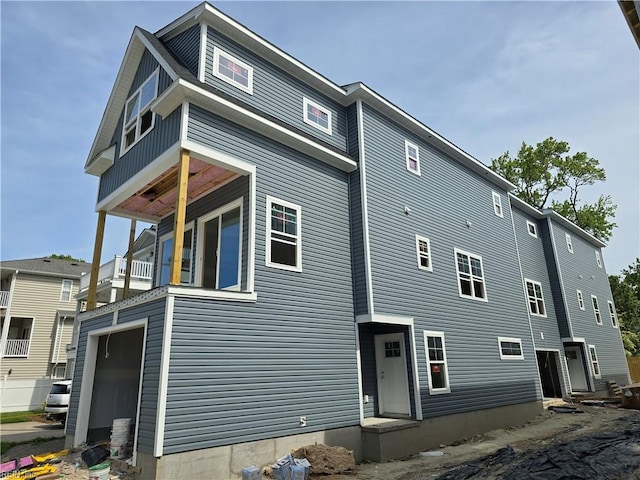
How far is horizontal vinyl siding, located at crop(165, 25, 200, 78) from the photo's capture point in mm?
9664

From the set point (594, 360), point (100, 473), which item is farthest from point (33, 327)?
point (594, 360)

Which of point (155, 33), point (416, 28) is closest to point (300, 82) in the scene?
point (416, 28)

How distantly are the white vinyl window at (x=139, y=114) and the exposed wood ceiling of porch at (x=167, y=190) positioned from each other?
119 centimetres

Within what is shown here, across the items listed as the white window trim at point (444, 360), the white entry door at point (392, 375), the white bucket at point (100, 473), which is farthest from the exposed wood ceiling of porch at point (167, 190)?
the white window trim at point (444, 360)

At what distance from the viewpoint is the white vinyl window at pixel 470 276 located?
45.6 ft

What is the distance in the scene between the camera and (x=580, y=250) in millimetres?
24156

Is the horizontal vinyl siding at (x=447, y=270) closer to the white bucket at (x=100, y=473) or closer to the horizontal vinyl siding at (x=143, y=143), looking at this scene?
the horizontal vinyl siding at (x=143, y=143)

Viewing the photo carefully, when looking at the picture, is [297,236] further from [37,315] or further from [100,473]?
[37,315]

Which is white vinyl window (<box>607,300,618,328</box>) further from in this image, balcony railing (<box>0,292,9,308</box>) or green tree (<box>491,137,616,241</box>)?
balcony railing (<box>0,292,9,308</box>)

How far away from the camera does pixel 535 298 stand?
19.0 metres

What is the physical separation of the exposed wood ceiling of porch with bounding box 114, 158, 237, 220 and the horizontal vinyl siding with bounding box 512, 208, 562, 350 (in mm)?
14727

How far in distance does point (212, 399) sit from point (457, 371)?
7.71 meters

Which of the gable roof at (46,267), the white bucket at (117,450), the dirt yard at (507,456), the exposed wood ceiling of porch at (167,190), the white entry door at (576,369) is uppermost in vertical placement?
the gable roof at (46,267)

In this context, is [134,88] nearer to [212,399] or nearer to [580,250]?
[212,399]
